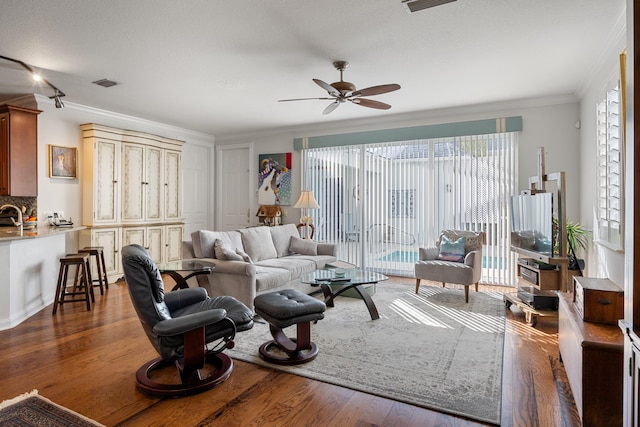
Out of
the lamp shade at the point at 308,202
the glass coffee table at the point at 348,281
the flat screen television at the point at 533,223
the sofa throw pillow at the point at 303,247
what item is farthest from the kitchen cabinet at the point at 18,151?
the flat screen television at the point at 533,223

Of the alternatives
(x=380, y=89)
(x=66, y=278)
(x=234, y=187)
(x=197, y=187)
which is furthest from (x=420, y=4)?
(x=197, y=187)

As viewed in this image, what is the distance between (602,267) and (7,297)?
575 centimetres

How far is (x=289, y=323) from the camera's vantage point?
2766mm

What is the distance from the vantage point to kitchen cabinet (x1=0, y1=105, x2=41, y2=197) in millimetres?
4695

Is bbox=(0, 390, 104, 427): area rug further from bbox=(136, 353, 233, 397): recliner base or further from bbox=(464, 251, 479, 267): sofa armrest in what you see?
bbox=(464, 251, 479, 267): sofa armrest

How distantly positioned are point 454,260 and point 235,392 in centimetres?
340

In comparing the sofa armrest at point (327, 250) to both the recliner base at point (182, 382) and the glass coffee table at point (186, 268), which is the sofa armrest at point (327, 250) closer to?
the glass coffee table at point (186, 268)

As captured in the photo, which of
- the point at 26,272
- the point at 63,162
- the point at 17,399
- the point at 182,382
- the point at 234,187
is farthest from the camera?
the point at 234,187

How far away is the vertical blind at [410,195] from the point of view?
211 inches

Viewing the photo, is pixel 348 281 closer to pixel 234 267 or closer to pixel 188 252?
pixel 234 267

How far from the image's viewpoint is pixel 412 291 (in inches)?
197

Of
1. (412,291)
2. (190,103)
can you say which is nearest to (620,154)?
(412,291)

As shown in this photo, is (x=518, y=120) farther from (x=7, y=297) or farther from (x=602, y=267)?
(x=7, y=297)

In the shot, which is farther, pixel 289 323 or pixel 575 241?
pixel 575 241
